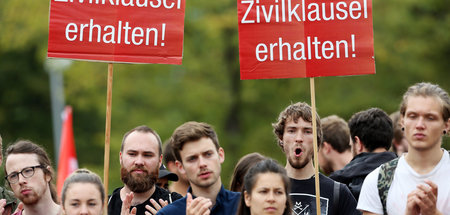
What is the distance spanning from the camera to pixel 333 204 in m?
6.72

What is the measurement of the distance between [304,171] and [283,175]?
0.71 metres

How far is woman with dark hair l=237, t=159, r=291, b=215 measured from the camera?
6113 millimetres

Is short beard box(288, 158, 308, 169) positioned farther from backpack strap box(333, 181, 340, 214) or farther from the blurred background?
the blurred background

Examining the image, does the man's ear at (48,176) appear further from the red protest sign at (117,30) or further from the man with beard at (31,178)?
the red protest sign at (117,30)

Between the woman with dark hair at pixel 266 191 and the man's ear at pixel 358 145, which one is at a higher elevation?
the man's ear at pixel 358 145

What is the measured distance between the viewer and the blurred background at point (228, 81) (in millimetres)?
18078

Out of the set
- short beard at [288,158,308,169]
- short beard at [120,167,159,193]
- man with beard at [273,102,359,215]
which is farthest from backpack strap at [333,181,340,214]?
short beard at [120,167,159,193]

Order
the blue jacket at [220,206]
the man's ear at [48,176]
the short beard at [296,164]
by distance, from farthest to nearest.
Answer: the man's ear at [48,176]
the short beard at [296,164]
the blue jacket at [220,206]

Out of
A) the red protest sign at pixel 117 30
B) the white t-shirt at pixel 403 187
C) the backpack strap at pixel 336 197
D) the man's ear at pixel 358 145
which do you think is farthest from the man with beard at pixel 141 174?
the white t-shirt at pixel 403 187

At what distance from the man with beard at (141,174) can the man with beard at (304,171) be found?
1047 millimetres

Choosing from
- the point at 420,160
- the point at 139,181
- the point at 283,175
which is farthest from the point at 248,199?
the point at 139,181

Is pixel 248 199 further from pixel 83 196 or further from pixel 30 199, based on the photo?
pixel 30 199

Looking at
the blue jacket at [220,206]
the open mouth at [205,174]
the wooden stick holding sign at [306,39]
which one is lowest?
the blue jacket at [220,206]

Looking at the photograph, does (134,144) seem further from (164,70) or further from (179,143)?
(164,70)
